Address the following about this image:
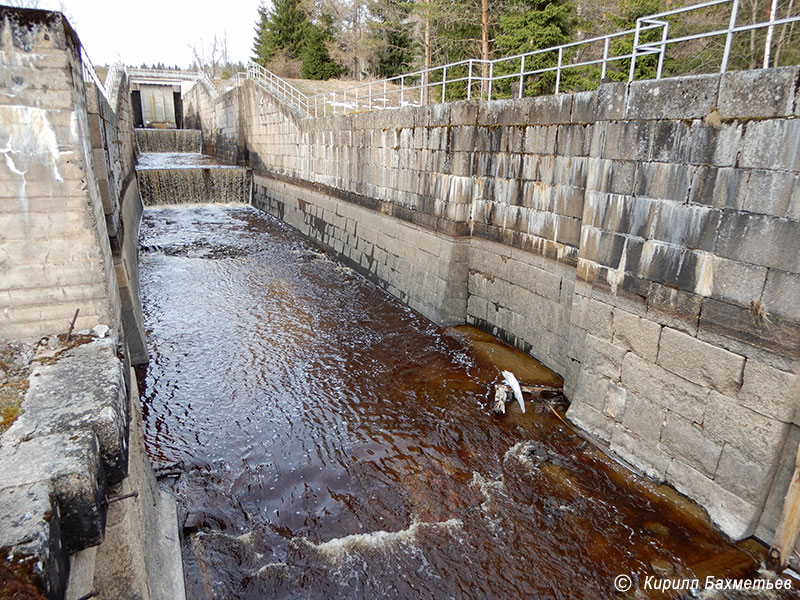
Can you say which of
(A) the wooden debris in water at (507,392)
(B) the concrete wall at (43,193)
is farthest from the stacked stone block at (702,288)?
(B) the concrete wall at (43,193)

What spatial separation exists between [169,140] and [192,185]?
13.0 m

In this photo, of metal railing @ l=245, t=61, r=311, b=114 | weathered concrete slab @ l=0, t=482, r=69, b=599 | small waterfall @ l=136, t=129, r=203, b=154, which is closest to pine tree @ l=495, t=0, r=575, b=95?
metal railing @ l=245, t=61, r=311, b=114

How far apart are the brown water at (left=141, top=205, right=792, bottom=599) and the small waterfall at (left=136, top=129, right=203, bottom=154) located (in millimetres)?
24597

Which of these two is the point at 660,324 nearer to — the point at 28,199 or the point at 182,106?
the point at 28,199

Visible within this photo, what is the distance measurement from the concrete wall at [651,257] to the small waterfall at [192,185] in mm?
14085

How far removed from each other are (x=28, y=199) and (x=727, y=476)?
659cm

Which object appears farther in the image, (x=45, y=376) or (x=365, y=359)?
(x=365, y=359)

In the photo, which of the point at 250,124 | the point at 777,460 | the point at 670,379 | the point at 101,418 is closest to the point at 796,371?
the point at 777,460

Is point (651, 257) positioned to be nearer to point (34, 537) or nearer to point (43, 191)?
point (34, 537)

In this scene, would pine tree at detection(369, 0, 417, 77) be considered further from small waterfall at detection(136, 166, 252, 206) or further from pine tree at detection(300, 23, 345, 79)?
small waterfall at detection(136, 166, 252, 206)

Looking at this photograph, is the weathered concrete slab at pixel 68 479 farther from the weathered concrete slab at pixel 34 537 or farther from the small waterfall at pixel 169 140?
the small waterfall at pixel 169 140

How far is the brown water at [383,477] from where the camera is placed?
4.55m

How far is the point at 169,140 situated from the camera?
31500 millimetres

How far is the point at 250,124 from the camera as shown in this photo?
2352 cm
